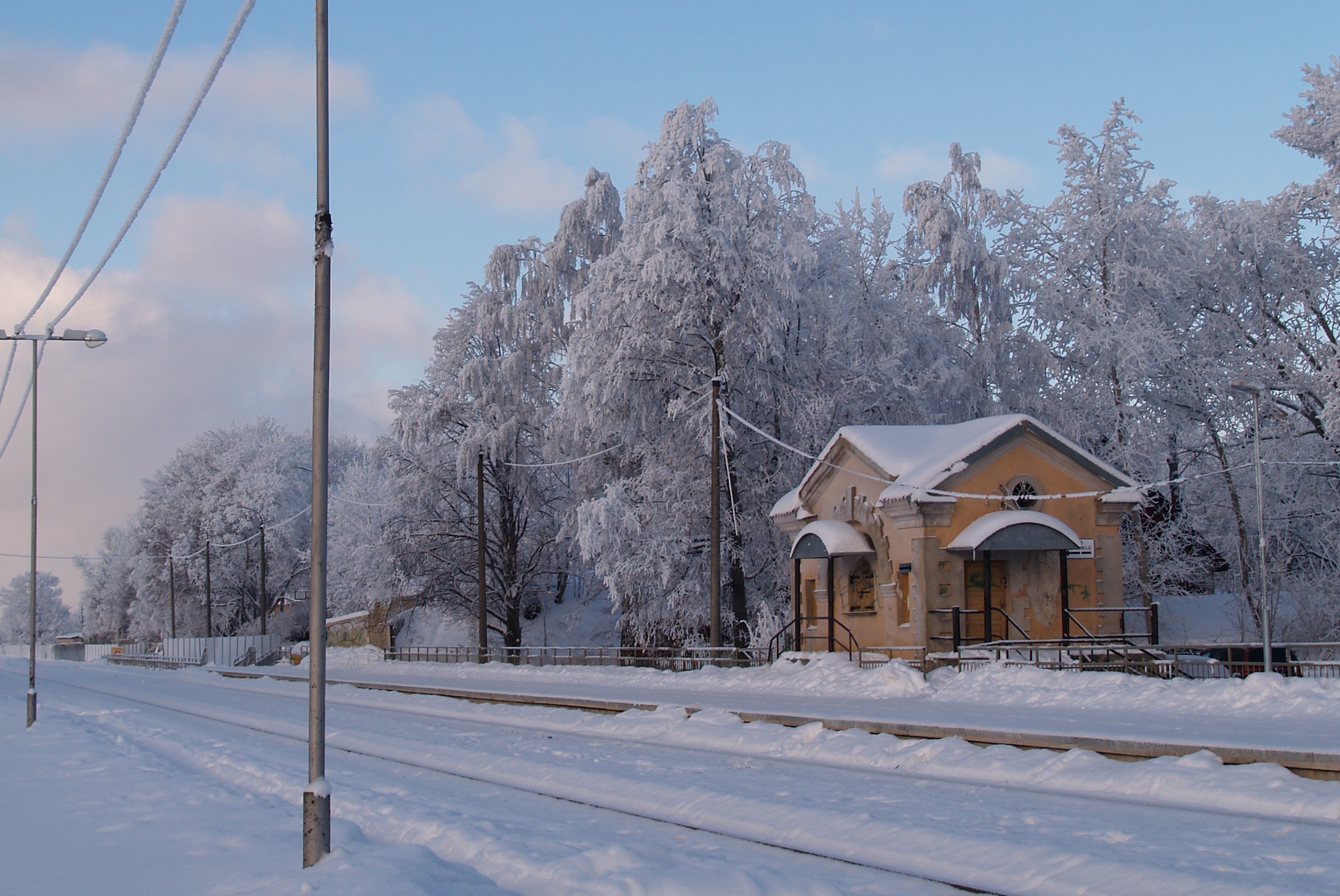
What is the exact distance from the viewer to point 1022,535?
27375 mm

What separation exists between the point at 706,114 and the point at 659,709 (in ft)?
78.7

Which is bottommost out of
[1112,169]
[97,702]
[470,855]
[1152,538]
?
[97,702]

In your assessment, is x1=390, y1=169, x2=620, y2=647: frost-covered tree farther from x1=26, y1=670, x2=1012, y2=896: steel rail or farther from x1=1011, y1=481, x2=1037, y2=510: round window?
x1=26, y1=670, x2=1012, y2=896: steel rail

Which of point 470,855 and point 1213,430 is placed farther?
point 1213,430

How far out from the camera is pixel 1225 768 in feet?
36.2

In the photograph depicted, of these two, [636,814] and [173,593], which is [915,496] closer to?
[636,814]

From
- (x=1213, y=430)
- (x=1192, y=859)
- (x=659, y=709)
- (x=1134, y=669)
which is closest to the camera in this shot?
(x=1192, y=859)

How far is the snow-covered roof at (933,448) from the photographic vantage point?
28828mm

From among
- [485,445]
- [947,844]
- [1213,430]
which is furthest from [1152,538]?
[947,844]

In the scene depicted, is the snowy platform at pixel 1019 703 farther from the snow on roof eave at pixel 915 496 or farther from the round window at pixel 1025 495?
the round window at pixel 1025 495

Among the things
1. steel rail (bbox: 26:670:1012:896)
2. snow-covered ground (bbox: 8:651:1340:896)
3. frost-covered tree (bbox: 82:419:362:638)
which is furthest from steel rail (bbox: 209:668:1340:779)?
frost-covered tree (bbox: 82:419:362:638)

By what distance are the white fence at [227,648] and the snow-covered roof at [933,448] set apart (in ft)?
153

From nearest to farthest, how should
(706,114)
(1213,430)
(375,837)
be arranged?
(375,837), (706,114), (1213,430)

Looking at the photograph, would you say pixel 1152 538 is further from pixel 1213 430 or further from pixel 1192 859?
pixel 1192 859
